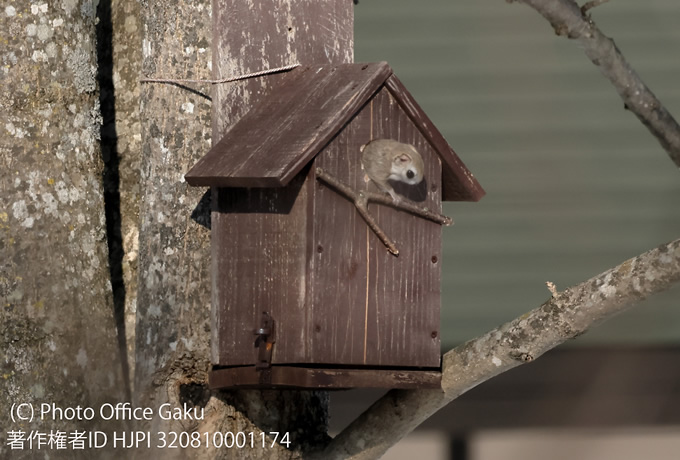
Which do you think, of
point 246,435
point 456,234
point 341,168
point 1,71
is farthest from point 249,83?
point 456,234

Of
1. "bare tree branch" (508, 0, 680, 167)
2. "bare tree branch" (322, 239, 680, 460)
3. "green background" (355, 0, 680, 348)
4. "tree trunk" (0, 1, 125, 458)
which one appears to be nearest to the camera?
"bare tree branch" (508, 0, 680, 167)

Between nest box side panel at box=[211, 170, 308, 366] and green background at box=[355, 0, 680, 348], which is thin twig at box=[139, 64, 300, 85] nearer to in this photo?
Answer: nest box side panel at box=[211, 170, 308, 366]

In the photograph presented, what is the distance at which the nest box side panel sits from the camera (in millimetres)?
2189

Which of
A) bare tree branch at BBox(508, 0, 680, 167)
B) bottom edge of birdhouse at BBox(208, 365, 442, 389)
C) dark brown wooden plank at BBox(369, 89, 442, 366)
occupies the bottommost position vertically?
bottom edge of birdhouse at BBox(208, 365, 442, 389)

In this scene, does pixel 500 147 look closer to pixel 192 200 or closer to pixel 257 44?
pixel 257 44

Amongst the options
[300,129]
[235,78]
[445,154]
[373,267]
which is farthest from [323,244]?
[235,78]

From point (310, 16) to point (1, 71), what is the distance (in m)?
0.72

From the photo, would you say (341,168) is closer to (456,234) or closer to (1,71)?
(1,71)

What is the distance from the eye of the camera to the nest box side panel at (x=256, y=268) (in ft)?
7.18

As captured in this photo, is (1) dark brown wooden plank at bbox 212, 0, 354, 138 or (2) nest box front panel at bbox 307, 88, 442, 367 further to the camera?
(1) dark brown wooden plank at bbox 212, 0, 354, 138

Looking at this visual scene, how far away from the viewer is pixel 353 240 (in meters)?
2.22

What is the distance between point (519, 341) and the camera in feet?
7.36

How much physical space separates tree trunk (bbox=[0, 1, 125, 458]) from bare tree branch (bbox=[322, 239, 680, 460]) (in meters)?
0.59

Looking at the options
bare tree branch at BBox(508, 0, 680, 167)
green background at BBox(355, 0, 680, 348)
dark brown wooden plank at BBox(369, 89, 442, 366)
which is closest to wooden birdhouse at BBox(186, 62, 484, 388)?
dark brown wooden plank at BBox(369, 89, 442, 366)
